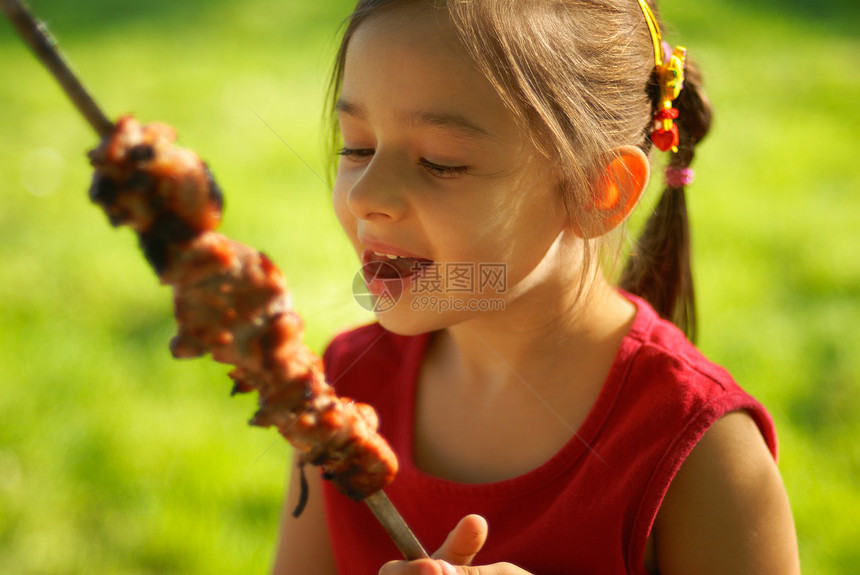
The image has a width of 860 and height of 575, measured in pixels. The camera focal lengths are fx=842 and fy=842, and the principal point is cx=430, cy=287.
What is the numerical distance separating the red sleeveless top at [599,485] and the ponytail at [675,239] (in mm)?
218

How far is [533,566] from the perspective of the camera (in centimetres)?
129

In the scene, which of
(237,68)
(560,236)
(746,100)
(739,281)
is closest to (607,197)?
(560,236)

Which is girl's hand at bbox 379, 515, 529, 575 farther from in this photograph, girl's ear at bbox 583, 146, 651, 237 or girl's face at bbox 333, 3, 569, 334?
girl's ear at bbox 583, 146, 651, 237

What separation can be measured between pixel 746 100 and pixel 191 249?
14.1ft

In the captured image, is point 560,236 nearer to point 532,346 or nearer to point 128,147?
point 532,346

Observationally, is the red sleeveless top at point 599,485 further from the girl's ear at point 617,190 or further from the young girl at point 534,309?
the girl's ear at point 617,190

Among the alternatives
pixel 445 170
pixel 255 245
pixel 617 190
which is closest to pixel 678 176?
pixel 617 190

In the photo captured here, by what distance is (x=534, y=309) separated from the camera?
1.41 m

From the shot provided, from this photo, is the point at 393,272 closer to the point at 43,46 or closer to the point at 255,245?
the point at 43,46

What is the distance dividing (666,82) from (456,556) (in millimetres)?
855

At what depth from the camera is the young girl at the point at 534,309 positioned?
1.19 m

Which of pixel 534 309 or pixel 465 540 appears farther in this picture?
pixel 534 309

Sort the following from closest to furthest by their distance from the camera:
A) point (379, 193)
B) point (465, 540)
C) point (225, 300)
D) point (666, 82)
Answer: point (225, 300) → point (465, 540) → point (379, 193) → point (666, 82)

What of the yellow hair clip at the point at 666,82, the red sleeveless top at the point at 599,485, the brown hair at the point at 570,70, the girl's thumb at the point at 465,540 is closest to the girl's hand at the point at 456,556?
the girl's thumb at the point at 465,540
